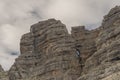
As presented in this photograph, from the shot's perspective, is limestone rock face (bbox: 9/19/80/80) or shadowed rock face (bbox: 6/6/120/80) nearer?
shadowed rock face (bbox: 6/6/120/80)

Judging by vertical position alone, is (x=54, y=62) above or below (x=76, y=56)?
below

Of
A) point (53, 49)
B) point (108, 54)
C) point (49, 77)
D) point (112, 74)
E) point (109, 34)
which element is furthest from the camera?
point (53, 49)

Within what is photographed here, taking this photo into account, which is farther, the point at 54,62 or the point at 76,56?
the point at 76,56

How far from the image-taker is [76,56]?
189750mm

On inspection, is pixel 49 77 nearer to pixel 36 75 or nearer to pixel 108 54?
pixel 36 75

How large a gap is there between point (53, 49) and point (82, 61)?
16059mm

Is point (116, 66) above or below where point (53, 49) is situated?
below

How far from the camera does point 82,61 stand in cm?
19188

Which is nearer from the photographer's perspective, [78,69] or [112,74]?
[112,74]

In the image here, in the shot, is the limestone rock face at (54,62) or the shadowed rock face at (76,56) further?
the limestone rock face at (54,62)

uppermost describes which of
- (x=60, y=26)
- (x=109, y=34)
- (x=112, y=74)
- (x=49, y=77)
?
(x=60, y=26)

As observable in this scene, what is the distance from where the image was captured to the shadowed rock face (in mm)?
146300

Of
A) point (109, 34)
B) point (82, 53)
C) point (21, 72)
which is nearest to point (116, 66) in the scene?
point (109, 34)

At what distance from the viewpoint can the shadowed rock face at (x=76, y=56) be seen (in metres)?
146
